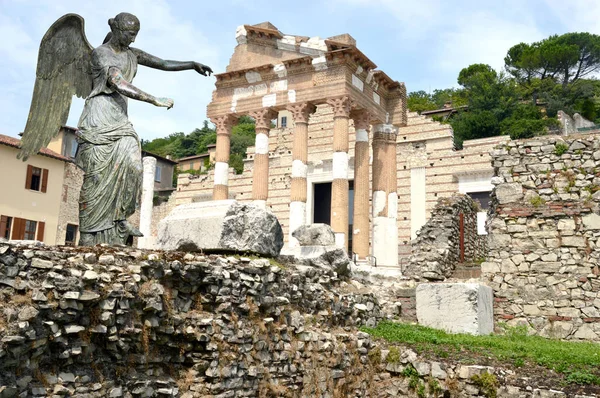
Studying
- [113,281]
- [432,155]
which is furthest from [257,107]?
[113,281]

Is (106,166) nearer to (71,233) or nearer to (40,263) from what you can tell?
(40,263)

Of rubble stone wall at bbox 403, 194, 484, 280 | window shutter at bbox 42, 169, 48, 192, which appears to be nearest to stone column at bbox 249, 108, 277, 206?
rubble stone wall at bbox 403, 194, 484, 280

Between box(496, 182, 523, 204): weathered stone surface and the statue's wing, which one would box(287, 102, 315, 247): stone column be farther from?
the statue's wing

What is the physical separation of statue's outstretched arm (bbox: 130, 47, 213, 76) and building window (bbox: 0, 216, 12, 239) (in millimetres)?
19302

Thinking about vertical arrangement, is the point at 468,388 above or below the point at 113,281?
below

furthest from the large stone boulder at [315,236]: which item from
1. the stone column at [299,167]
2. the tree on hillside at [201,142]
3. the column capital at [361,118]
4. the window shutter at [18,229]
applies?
the tree on hillside at [201,142]

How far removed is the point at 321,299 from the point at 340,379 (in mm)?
1103

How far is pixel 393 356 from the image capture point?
7.73 m

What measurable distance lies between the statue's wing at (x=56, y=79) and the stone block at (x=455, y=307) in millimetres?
6011

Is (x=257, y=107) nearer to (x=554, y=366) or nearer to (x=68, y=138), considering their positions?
(x=554, y=366)

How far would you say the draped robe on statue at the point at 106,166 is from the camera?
235 inches

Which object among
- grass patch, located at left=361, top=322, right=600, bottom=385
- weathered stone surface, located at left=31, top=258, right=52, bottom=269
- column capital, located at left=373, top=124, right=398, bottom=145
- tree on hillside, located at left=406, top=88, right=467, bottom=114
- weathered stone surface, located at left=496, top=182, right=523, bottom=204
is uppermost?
tree on hillside, located at left=406, top=88, right=467, bottom=114

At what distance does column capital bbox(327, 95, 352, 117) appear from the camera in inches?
729

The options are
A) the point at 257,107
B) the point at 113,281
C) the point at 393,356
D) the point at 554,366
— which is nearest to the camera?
the point at 113,281
